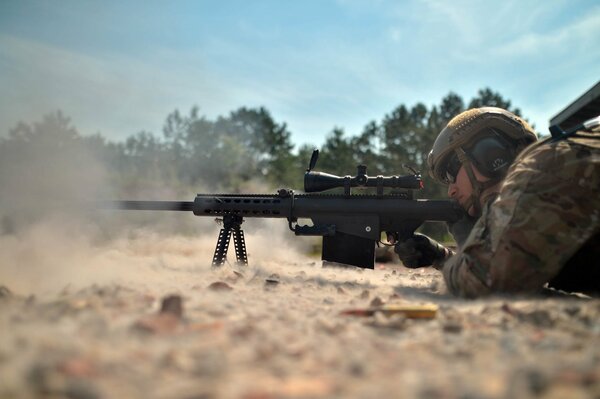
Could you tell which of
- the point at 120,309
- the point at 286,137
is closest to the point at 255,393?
the point at 120,309

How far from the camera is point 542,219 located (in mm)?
2574

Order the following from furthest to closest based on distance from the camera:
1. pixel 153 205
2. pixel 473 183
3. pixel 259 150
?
1. pixel 259 150
2. pixel 153 205
3. pixel 473 183

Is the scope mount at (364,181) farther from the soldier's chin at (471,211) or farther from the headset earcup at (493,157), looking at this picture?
the headset earcup at (493,157)

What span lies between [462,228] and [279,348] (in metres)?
3.35

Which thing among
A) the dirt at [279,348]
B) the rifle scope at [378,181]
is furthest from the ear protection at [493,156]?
the dirt at [279,348]

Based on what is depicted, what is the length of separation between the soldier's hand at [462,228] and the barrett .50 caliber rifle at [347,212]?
0.34ft

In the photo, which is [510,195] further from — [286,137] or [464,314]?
[286,137]

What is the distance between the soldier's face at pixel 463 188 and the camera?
393 centimetres

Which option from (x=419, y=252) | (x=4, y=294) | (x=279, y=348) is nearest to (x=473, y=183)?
(x=419, y=252)

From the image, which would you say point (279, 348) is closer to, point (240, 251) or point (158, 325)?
point (158, 325)

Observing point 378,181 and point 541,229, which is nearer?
point 541,229

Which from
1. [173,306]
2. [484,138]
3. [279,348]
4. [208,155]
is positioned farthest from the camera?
[208,155]

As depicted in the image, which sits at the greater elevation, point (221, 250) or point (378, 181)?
point (378, 181)

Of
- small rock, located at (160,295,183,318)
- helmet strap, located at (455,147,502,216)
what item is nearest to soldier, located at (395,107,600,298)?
helmet strap, located at (455,147,502,216)
